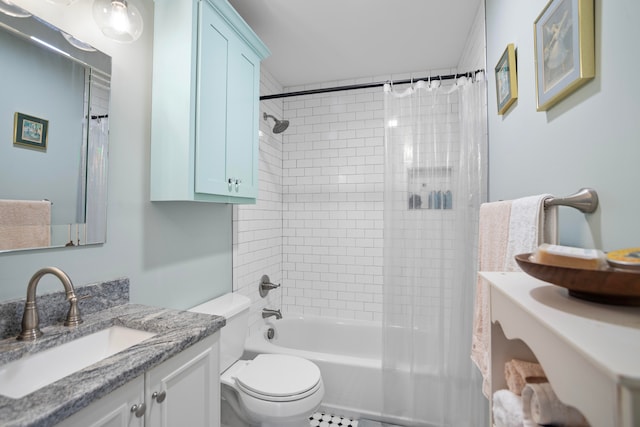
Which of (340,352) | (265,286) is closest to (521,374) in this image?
(265,286)

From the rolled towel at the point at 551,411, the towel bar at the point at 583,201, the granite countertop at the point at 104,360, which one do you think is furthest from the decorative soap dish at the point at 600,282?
the granite countertop at the point at 104,360

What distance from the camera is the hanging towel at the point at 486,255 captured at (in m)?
1.09

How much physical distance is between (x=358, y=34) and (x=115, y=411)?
248 cm

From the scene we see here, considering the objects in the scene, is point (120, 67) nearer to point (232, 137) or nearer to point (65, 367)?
point (232, 137)

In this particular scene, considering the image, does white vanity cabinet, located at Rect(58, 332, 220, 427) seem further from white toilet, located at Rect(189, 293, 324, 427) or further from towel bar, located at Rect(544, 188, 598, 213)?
towel bar, located at Rect(544, 188, 598, 213)

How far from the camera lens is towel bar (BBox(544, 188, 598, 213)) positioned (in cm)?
77

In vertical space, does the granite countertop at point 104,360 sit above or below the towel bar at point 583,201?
below

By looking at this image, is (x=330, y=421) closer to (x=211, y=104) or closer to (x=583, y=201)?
(x=583, y=201)

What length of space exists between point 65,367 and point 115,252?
483mm

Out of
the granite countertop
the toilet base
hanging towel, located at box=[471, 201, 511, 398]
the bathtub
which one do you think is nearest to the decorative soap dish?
hanging towel, located at box=[471, 201, 511, 398]

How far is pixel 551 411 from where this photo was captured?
1.77ft

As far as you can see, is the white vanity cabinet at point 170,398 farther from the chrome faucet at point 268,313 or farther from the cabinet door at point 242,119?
the chrome faucet at point 268,313

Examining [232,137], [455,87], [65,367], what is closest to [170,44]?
[232,137]

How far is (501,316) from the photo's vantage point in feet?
2.25
